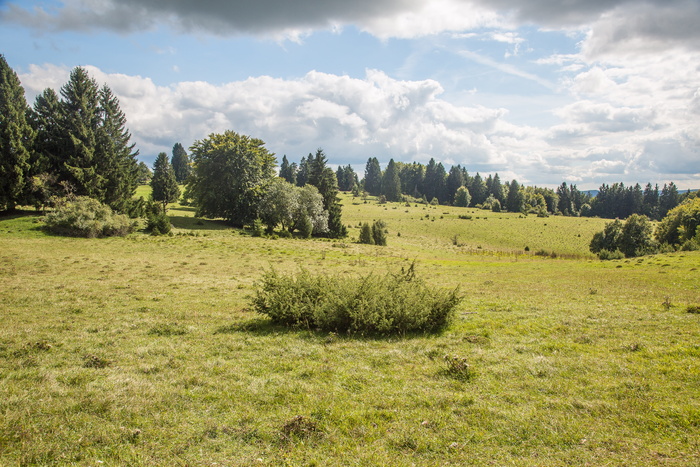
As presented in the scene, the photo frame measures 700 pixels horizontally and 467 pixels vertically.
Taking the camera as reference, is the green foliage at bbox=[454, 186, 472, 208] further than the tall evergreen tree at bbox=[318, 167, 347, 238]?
Yes

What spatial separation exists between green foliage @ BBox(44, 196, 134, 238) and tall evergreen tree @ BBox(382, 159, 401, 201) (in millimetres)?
109741

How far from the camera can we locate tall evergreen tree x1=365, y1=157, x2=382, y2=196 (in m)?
160

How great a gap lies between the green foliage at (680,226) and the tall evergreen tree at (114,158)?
77.8 m

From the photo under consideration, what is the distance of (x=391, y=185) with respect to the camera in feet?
452

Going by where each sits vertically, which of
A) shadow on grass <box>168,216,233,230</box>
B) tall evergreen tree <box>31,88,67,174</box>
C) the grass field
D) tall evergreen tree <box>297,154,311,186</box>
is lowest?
the grass field

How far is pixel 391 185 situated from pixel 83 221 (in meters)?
114

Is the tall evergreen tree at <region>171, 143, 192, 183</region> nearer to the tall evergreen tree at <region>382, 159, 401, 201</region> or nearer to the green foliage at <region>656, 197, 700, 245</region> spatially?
the tall evergreen tree at <region>382, 159, 401, 201</region>

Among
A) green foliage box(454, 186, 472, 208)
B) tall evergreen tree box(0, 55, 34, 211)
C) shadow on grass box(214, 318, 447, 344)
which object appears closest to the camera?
shadow on grass box(214, 318, 447, 344)

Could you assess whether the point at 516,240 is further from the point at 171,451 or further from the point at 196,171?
the point at 171,451

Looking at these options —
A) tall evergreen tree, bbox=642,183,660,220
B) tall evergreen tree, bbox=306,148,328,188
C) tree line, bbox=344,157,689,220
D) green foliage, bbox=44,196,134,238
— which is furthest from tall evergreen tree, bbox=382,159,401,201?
green foliage, bbox=44,196,134,238

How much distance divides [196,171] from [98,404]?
5488cm

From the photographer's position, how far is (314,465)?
4.87m

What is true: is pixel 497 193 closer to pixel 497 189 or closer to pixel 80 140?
pixel 497 189

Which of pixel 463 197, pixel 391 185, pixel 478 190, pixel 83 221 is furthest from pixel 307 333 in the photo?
pixel 478 190
